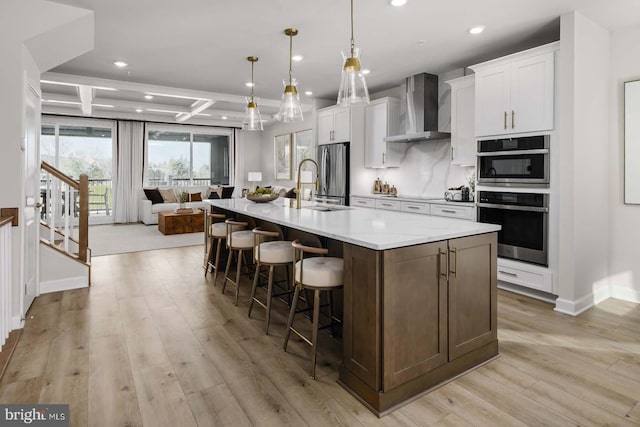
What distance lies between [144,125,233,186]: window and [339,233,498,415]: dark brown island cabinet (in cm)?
919

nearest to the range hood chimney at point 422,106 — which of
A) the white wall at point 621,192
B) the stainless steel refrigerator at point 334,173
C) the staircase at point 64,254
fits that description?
the stainless steel refrigerator at point 334,173

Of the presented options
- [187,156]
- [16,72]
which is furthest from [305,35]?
[187,156]

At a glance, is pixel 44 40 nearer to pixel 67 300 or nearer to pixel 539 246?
pixel 67 300

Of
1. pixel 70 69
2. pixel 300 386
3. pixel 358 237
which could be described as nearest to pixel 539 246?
pixel 358 237

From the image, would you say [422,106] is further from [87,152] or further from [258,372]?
[87,152]

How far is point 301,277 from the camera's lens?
7.87 ft

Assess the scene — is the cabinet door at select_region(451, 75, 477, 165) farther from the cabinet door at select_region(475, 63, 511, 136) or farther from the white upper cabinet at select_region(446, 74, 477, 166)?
the cabinet door at select_region(475, 63, 511, 136)

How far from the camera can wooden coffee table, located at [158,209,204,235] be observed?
7.70 m

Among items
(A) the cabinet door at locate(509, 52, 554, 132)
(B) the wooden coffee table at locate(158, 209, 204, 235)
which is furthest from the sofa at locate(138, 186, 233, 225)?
(A) the cabinet door at locate(509, 52, 554, 132)

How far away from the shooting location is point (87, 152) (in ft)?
30.2

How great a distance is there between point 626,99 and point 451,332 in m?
3.13

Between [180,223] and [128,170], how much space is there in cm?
293

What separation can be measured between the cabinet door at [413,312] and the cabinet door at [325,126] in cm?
479

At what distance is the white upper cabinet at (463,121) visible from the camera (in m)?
4.50
